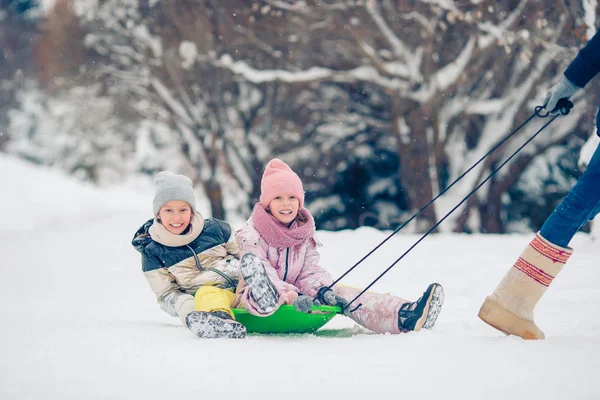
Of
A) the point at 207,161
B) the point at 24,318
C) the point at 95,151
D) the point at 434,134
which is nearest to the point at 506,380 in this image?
the point at 24,318

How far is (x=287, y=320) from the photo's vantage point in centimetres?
400

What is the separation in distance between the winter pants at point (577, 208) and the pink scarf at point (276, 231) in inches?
50.4

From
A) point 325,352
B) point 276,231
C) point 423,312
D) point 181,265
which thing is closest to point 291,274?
point 276,231

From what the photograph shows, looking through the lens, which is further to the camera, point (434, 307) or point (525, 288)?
point (434, 307)

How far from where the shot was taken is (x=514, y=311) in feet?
11.7

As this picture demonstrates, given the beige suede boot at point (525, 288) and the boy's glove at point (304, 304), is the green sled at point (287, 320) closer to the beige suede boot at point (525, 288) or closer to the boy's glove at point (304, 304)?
the boy's glove at point (304, 304)

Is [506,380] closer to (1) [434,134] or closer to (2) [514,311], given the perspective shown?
(2) [514,311]

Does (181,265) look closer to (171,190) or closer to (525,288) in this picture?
(171,190)

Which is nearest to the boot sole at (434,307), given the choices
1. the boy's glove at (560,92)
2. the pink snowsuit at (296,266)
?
the pink snowsuit at (296,266)

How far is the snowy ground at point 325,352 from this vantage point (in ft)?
8.55

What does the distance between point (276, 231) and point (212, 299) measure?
0.51 meters

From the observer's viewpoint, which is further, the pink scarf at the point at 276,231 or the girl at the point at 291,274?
the pink scarf at the point at 276,231

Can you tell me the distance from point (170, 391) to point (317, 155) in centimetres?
1427

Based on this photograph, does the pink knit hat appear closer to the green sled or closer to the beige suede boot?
the green sled
